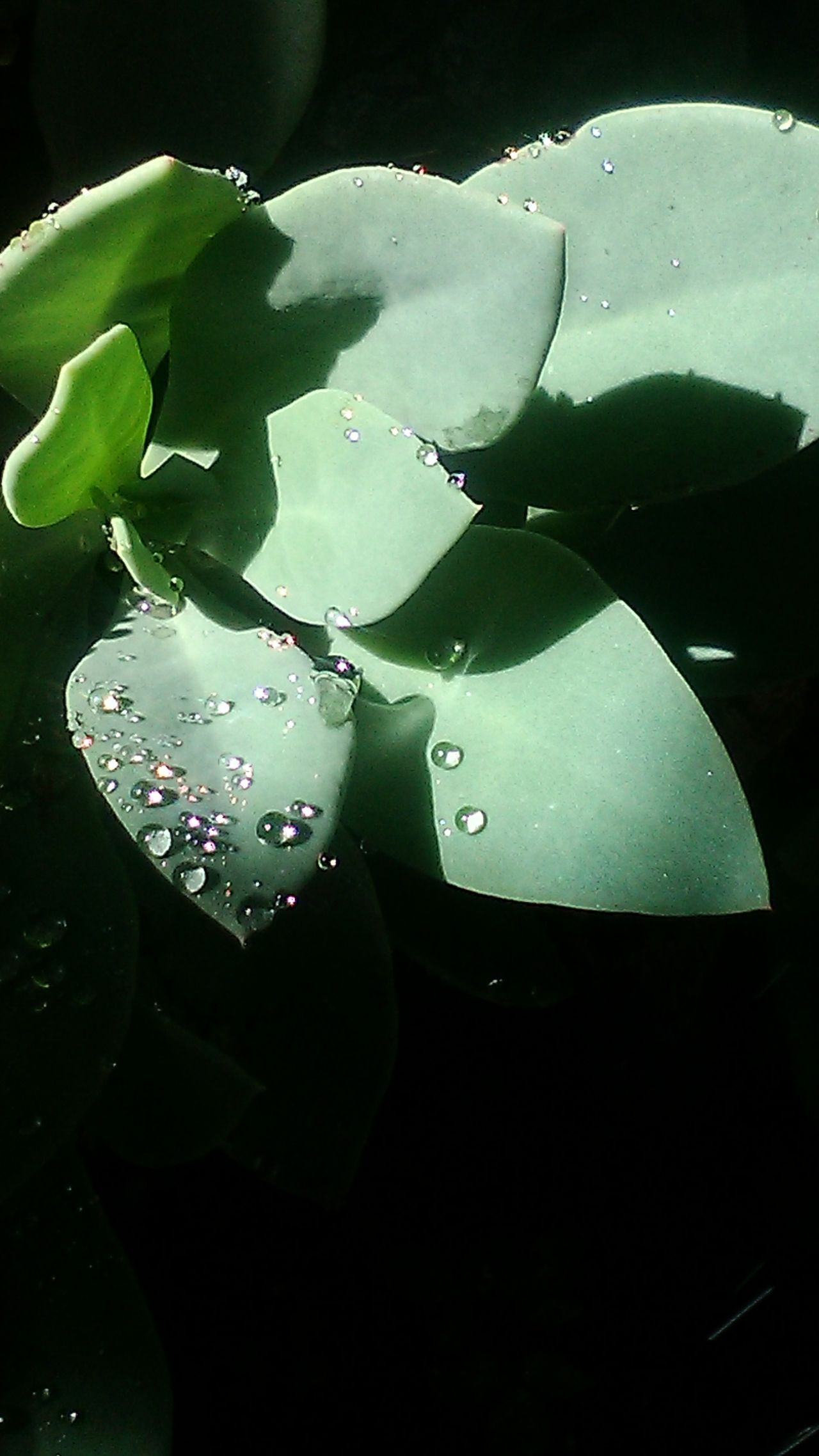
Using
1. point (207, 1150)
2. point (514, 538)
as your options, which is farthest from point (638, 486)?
point (207, 1150)

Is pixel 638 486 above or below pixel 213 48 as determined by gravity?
below

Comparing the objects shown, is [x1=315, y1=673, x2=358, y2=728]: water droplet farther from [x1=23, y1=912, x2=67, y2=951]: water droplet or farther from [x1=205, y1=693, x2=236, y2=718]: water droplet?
[x1=23, y1=912, x2=67, y2=951]: water droplet

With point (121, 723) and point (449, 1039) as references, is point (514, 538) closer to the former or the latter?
point (121, 723)

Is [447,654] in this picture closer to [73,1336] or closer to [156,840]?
[156,840]

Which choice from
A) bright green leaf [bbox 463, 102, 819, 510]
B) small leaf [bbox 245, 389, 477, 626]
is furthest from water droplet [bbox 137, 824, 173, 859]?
bright green leaf [bbox 463, 102, 819, 510]

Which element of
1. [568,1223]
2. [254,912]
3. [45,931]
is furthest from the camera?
[568,1223]

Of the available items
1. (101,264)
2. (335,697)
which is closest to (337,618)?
(335,697)
